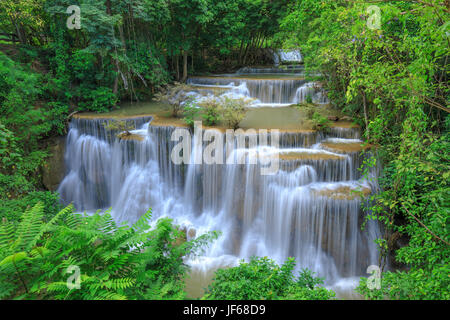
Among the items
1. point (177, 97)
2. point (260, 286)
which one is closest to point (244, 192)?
point (260, 286)

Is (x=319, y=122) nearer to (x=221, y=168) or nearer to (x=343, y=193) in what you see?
(x=343, y=193)


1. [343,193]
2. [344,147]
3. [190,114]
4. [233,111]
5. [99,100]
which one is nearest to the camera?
[343,193]

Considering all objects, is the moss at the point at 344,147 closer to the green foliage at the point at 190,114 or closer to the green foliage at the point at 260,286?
the green foliage at the point at 190,114

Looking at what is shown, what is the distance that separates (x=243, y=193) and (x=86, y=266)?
5.06 m

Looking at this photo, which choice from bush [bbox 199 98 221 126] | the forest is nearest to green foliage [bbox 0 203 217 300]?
the forest

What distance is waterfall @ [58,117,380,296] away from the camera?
6.89 meters

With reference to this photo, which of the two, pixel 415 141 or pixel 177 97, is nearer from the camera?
pixel 415 141

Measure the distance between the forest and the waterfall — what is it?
0.15ft

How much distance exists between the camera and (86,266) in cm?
346

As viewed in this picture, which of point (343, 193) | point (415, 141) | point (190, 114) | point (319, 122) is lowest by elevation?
point (343, 193)

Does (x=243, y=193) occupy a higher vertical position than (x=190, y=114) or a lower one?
lower

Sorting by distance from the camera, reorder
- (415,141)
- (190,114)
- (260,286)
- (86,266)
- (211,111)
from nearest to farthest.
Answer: (86,266), (260,286), (415,141), (211,111), (190,114)

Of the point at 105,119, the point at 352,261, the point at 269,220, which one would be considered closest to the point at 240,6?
the point at 105,119

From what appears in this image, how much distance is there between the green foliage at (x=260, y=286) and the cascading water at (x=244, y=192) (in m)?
3.12
